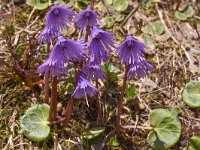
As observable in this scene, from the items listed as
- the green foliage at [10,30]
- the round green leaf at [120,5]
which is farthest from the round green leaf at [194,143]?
the green foliage at [10,30]

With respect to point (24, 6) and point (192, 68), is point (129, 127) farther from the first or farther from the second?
point (24, 6)

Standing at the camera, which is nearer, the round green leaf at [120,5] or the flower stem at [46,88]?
the flower stem at [46,88]

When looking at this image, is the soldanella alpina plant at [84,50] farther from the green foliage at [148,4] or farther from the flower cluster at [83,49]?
the green foliage at [148,4]

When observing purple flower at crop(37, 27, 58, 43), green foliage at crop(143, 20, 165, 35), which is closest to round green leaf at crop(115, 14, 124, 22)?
green foliage at crop(143, 20, 165, 35)

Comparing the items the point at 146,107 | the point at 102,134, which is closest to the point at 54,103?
the point at 102,134

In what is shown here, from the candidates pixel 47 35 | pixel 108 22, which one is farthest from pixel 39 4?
pixel 47 35

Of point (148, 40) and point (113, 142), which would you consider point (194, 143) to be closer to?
point (113, 142)
